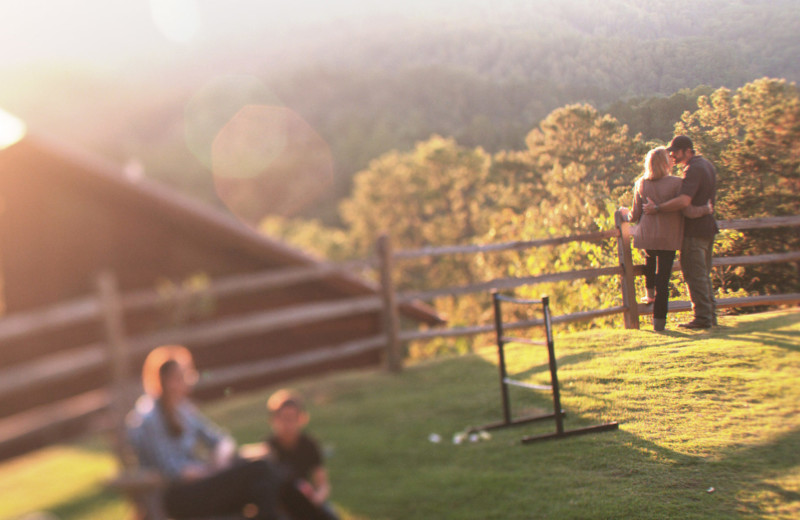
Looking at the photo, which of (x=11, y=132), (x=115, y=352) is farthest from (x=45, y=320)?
(x=11, y=132)

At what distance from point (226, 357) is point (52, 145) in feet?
12.3

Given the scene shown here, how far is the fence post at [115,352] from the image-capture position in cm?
640

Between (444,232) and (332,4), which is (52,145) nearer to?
(444,232)

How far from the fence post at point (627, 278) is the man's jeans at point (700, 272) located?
0.32 ft

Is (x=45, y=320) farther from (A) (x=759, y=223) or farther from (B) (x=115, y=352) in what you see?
(A) (x=759, y=223)

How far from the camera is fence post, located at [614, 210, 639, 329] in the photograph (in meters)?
1.19

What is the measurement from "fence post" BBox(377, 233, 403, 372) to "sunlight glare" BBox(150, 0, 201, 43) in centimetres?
6836

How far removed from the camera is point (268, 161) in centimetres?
4862

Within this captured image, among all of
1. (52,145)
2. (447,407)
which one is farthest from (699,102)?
(52,145)

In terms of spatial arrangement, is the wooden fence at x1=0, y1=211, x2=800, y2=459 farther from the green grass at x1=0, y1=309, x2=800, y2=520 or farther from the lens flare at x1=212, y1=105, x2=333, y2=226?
the lens flare at x1=212, y1=105, x2=333, y2=226

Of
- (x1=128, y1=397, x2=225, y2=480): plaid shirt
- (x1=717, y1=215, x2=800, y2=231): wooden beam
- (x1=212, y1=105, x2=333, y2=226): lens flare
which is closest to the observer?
(x1=717, y1=215, x2=800, y2=231): wooden beam

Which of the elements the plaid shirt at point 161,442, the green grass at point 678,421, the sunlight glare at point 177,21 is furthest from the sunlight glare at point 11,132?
the sunlight glare at point 177,21

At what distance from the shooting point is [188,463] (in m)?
3.84

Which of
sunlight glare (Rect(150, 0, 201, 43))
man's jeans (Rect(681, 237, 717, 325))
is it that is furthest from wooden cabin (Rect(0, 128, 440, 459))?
sunlight glare (Rect(150, 0, 201, 43))
